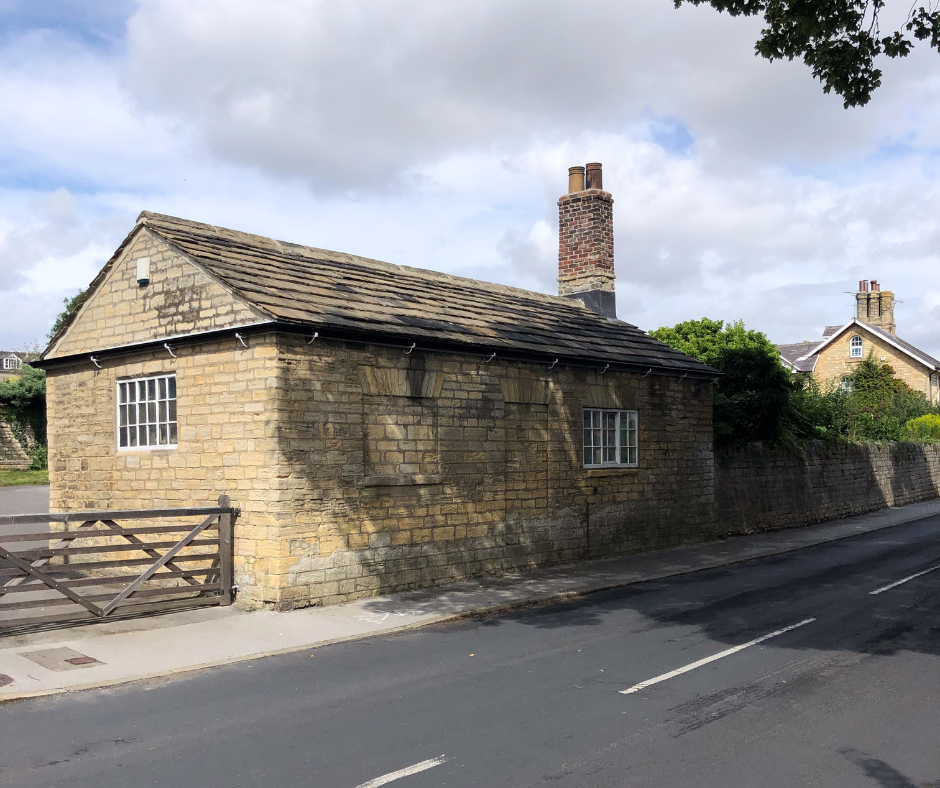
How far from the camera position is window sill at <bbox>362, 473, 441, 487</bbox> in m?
12.1

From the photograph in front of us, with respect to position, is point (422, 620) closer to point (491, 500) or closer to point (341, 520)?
point (341, 520)

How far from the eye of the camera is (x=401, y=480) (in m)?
12.5

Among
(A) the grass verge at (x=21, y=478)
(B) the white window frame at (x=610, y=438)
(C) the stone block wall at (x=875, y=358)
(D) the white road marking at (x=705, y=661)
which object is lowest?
(D) the white road marking at (x=705, y=661)

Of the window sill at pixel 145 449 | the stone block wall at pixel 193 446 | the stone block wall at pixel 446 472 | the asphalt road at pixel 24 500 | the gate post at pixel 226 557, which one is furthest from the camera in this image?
the asphalt road at pixel 24 500

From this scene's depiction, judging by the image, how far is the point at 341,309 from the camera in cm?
1238

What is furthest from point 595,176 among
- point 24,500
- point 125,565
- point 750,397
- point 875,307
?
point 875,307

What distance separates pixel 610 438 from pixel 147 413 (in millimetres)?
8383

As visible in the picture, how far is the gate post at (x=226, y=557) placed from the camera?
11211 mm

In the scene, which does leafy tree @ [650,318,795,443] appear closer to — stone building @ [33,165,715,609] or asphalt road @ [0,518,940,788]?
stone building @ [33,165,715,609]

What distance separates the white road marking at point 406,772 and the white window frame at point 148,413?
803cm

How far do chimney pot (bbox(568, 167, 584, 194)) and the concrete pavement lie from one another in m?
9.77

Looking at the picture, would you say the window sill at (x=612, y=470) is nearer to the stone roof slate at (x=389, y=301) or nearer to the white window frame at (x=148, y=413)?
the stone roof slate at (x=389, y=301)

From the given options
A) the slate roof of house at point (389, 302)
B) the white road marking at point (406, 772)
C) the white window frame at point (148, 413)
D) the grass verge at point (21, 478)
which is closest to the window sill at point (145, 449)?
the white window frame at point (148, 413)

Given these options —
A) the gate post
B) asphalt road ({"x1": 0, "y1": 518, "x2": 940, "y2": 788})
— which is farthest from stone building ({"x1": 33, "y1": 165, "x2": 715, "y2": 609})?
asphalt road ({"x1": 0, "y1": 518, "x2": 940, "y2": 788})
